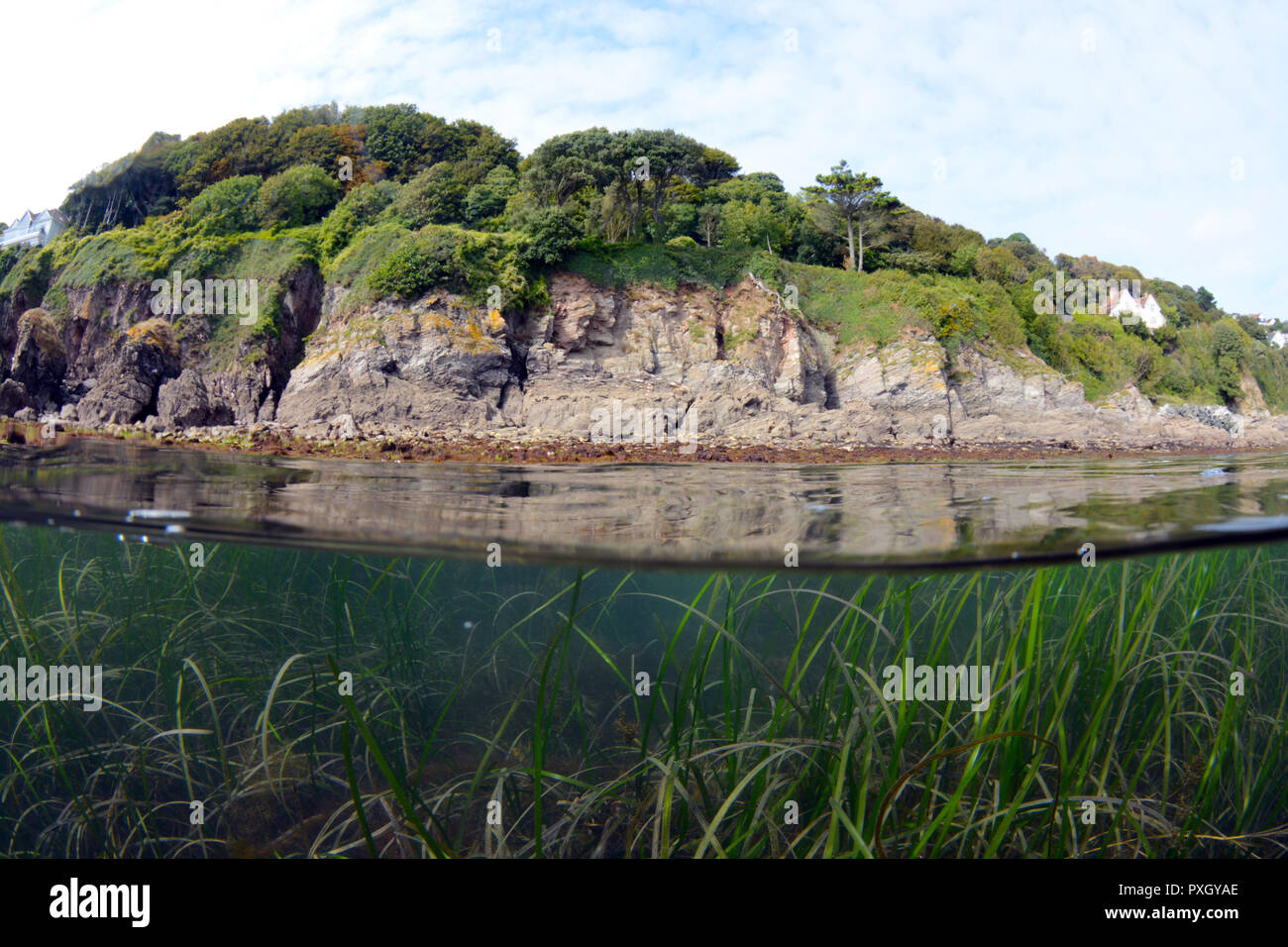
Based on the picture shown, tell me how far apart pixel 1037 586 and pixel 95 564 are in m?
7.75

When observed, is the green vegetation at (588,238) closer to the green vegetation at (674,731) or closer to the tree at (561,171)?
the tree at (561,171)

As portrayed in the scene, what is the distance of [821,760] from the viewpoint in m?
2.91

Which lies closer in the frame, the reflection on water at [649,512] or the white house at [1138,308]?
the reflection on water at [649,512]

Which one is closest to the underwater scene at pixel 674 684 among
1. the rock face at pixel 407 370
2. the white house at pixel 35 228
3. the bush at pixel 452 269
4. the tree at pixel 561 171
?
the rock face at pixel 407 370

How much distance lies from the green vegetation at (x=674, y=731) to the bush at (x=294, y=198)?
2983cm

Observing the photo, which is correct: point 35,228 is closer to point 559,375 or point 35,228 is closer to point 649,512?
point 559,375

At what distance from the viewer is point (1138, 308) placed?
41625 millimetres

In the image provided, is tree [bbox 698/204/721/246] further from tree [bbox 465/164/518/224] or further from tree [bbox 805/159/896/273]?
tree [bbox 465/164/518/224]

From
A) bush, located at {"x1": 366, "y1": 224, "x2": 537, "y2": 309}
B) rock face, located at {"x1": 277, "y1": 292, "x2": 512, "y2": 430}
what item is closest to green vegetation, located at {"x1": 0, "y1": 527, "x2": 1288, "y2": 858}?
rock face, located at {"x1": 277, "y1": 292, "x2": 512, "y2": 430}

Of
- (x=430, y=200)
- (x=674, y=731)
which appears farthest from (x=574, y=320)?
(x=674, y=731)

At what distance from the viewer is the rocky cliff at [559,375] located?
59.5 ft

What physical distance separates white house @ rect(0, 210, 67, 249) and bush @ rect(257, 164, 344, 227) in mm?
17550

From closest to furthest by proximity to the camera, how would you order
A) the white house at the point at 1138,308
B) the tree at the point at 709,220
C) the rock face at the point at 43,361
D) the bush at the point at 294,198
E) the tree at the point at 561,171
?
1. the rock face at the point at 43,361
2. the tree at the point at 561,171
3. the tree at the point at 709,220
4. the bush at the point at 294,198
5. the white house at the point at 1138,308

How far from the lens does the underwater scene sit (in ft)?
9.45
